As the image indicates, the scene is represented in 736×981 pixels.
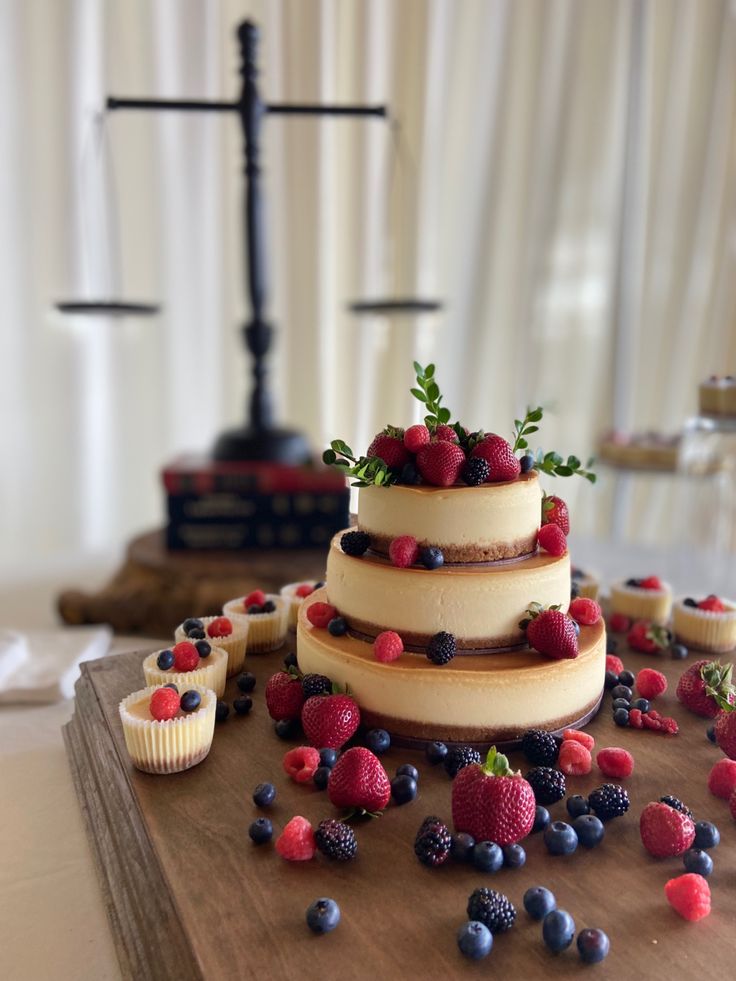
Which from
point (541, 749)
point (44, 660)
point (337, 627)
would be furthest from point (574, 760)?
point (44, 660)

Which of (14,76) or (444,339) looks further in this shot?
(444,339)

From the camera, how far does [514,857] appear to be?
0.84 metres

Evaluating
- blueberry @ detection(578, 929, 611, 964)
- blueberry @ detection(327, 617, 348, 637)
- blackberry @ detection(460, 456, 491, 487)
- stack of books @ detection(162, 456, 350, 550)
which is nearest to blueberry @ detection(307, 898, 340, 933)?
blueberry @ detection(578, 929, 611, 964)

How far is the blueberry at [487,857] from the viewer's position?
83 cm

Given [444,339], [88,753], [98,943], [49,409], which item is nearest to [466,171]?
[444,339]

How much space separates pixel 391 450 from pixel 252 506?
3.70 ft

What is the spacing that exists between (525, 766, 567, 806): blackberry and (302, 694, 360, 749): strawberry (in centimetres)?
23

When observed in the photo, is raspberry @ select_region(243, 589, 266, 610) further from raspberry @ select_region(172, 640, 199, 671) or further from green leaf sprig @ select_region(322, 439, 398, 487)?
green leaf sprig @ select_region(322, 439, 398, 487)

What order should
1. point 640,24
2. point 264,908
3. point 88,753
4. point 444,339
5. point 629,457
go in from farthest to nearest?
point 444,339 → point 640,24 → point 629,457 → point 88,753 → point 264,908

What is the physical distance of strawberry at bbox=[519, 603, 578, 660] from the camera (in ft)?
3.43

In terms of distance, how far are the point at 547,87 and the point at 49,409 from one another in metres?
2.11

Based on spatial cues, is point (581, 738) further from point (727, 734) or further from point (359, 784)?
point (359, 784)

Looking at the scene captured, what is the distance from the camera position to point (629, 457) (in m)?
2.30

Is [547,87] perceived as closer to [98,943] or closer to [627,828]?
[627,828]
